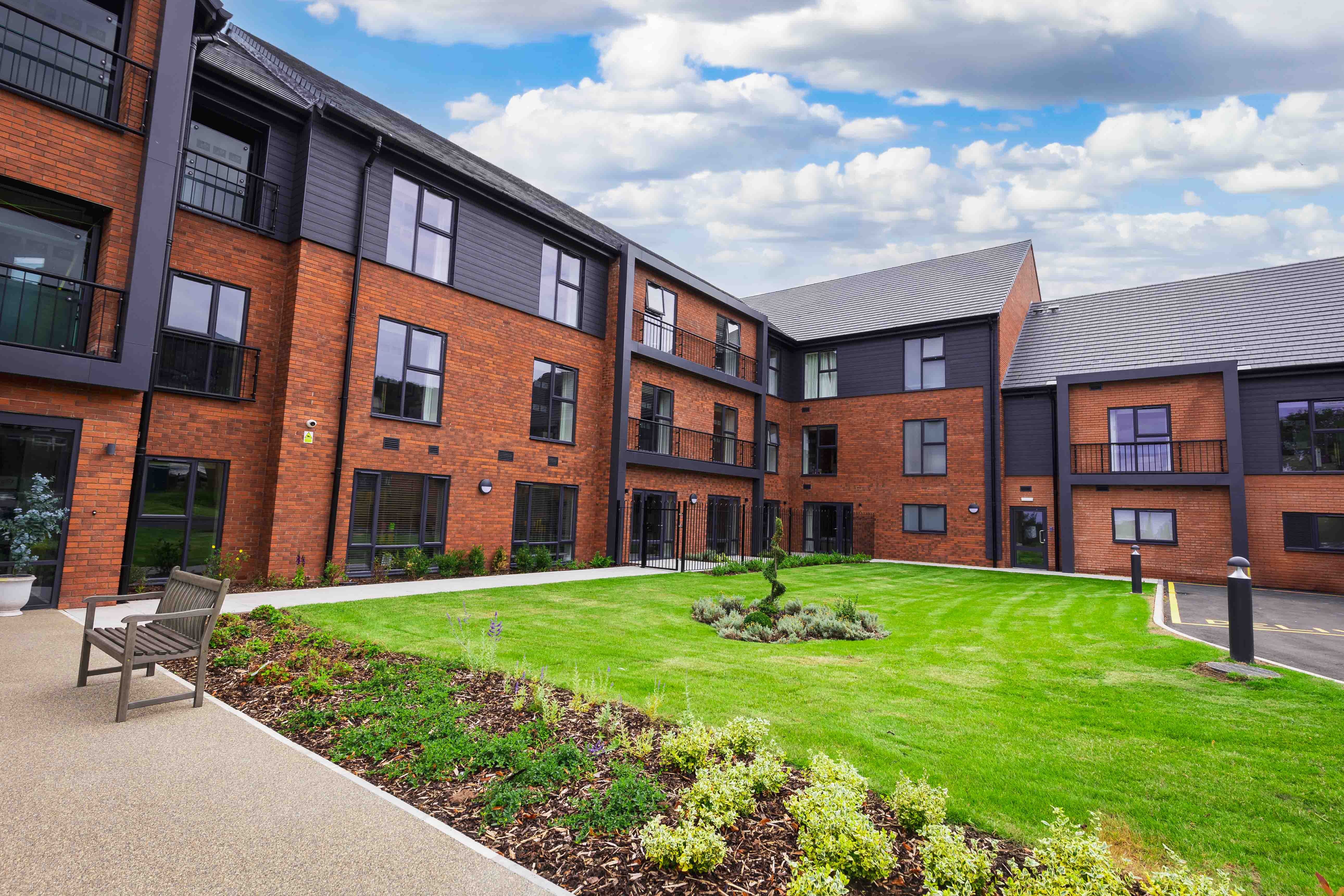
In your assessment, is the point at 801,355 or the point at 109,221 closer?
→ the point at 109,221

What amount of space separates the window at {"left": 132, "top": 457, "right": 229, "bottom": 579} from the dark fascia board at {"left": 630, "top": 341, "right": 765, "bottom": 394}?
9.90 m

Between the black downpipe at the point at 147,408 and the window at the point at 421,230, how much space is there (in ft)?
12.1

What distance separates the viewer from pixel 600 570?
15.0 metres

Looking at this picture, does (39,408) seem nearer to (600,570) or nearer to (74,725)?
(74,725)

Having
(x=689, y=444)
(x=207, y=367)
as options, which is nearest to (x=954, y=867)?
(x=207, y=367)

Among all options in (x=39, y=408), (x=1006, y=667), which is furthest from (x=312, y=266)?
(x=1006, y=667)

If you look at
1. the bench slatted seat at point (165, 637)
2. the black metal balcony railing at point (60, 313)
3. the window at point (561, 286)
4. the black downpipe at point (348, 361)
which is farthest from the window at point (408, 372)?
the bench slatted seat at point (165, 637)

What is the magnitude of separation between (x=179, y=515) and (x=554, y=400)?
793 cm

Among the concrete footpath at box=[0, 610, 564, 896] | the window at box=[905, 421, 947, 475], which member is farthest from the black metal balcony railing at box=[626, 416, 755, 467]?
the concrete footpath at box=[0, 610, 564, 896]

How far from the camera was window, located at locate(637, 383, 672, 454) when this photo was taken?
58.4ft

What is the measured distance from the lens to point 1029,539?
2047cm

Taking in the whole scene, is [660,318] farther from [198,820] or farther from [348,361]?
[198,820]

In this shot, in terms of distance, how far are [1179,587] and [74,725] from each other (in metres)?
20.9

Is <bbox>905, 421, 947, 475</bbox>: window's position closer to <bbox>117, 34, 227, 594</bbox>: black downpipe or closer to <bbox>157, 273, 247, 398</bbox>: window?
<bbox>157, 273, 247, 398</bbox>: window
